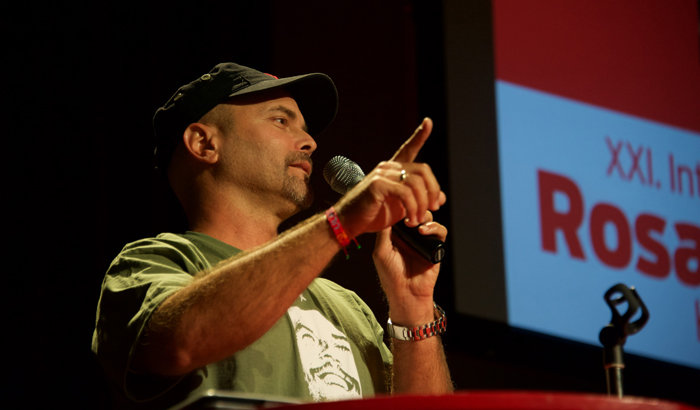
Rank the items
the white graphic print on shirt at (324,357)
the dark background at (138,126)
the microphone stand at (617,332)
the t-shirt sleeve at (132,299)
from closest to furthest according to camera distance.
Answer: the microphone stand at (617,332)
the t-shirt sleeve at (132,299)
the white graphic print on shirt at (324,357)
the dark background at (138,126)

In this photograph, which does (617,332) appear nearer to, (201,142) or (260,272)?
(260,272)

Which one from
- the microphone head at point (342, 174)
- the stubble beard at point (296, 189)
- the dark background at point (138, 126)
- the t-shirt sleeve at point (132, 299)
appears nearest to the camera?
the t-shirt sleeve at point (132, 299)

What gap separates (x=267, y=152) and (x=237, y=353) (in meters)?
0.54

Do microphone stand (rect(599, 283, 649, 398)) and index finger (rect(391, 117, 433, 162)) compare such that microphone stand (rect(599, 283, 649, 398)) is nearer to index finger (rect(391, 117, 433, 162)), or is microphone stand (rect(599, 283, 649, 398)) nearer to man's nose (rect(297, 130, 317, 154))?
index finger (rect(391, 117, 433, 162))

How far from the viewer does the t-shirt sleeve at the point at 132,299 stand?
53.6 inches

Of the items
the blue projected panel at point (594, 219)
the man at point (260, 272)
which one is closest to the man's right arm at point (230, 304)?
the man at point (260, 272)

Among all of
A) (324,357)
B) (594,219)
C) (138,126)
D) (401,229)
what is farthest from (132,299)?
(594,219)

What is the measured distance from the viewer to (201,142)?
6.33ft

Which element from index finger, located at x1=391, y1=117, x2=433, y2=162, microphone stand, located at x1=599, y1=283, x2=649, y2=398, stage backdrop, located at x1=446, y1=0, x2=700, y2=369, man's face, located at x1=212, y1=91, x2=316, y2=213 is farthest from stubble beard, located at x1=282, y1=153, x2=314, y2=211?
stage backdrop, located at x1=446, y1=0, x2=700, y2=369

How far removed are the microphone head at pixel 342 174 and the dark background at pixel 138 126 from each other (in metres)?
0.35

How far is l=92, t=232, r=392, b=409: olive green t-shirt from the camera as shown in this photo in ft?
4.55

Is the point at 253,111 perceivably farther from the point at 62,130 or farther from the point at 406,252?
the point at 62,130

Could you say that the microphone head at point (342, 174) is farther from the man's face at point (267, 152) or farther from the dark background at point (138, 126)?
the dark background at point (138, 126)

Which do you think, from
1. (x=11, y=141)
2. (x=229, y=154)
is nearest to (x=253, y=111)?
(x=229, y=154)
